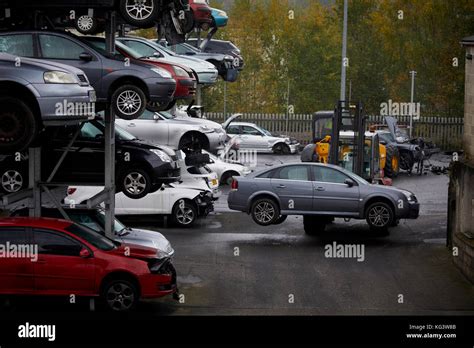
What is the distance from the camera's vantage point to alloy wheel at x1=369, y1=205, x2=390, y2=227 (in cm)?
2223

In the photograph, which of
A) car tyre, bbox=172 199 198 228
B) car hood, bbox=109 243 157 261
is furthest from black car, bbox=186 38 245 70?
car hood, bbox=109 243 157 261

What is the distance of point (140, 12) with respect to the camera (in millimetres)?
16141

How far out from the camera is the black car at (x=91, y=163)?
16.5m

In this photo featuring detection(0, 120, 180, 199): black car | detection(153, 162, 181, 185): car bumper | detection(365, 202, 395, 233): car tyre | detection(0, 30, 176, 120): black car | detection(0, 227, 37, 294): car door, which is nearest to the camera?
detection(0, 227, 37, 294): car door

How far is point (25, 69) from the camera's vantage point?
1371 centimetres

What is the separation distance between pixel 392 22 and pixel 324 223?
1046 inches

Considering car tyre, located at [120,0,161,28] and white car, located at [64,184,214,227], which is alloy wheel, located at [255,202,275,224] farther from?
car tyre, located at [120,0,161,28]

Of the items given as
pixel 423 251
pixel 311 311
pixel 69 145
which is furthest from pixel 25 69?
pixel 423 251

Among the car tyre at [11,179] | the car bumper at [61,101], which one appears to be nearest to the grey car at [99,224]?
the car tyre at [11,179]

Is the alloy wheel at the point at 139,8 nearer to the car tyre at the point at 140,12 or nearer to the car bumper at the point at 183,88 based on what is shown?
the car tyre at the point at 140,12

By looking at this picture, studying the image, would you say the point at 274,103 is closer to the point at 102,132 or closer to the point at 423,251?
the point at 423,251

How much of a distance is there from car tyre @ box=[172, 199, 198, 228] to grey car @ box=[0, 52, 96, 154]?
372 inches

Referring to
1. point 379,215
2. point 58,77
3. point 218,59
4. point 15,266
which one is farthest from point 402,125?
point 58,77

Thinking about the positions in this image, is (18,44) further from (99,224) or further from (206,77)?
(206,77)
